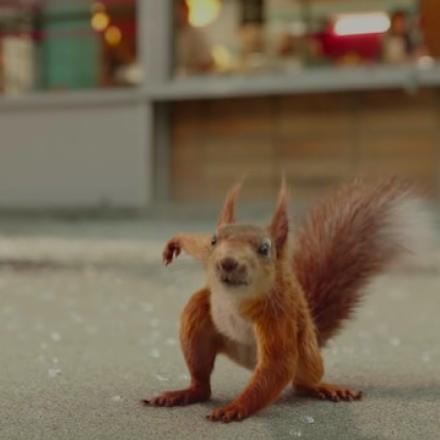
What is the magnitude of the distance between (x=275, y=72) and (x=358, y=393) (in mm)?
8611

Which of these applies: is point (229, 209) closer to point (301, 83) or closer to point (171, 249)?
point (171, 249)

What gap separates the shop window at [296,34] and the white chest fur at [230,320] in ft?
27.1

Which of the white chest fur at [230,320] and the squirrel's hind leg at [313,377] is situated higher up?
the white chest fur at [230,320]

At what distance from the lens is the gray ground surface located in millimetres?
2080

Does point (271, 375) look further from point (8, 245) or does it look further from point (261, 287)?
point (8, 245)

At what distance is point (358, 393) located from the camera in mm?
2420

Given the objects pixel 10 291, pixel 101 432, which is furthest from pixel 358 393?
pixel 10 291

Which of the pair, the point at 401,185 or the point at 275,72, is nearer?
the point at 401,185

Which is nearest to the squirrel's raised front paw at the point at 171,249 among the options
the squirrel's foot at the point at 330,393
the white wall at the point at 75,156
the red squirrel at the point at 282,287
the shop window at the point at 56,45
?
the red squirrel at the point at 282,287

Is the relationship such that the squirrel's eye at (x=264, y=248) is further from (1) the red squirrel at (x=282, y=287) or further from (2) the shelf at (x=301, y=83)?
(2) the shelf at (x=301, y=83)

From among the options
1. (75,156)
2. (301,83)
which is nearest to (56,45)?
(75,156)

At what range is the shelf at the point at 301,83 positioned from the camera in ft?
33.2

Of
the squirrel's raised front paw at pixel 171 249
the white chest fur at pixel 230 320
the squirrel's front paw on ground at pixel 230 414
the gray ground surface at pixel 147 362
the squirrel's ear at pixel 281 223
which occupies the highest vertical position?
the squirrel's ear at pixel 281 223

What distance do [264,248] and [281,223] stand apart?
0.16 m
